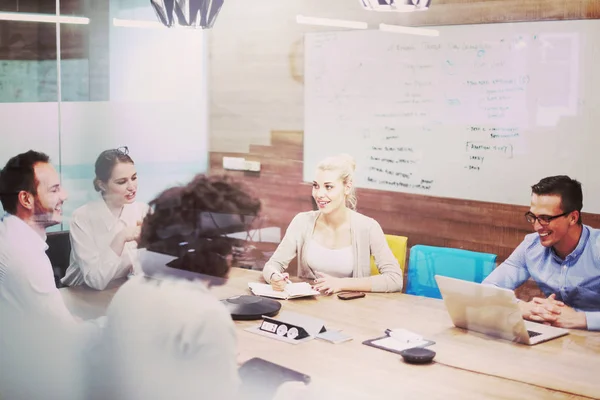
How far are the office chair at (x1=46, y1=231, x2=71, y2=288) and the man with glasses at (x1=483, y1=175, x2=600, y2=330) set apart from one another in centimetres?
189

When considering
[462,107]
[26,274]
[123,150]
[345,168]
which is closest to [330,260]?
[345,168]

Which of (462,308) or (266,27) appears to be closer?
(462,308)

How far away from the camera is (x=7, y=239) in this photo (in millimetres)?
3340

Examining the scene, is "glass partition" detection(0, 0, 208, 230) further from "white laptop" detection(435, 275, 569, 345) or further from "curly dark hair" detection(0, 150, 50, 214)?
"white laptop" detection(435, 275, 569, 345)

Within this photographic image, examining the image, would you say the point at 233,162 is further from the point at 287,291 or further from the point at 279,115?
the point at 287,291

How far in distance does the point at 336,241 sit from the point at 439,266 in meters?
0.49

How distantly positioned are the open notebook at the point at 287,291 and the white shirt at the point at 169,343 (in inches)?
21.7

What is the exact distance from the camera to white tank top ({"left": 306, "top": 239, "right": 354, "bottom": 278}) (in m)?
3.42

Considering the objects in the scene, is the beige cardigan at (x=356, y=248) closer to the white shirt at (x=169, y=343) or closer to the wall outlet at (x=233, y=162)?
the wall outlet at (x=233, y=162)

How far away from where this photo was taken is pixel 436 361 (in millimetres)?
2342

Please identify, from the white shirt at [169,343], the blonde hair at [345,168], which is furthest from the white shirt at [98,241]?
the blonde hair at [345,168]

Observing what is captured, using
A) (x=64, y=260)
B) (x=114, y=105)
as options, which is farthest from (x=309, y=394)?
(x=114, y=105)

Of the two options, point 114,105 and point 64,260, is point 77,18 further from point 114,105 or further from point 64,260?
point 64,260

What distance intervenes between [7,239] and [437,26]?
7.22 ft
